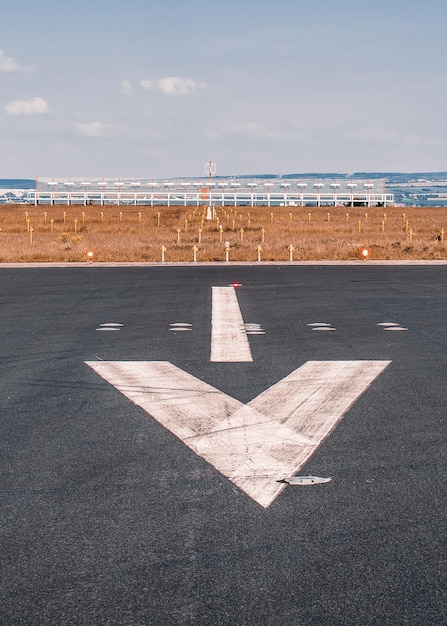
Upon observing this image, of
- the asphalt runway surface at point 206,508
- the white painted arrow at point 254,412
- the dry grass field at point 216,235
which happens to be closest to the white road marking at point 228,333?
the asphalt runway surface at point 206,508

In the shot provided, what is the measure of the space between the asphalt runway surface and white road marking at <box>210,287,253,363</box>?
0.25 metres

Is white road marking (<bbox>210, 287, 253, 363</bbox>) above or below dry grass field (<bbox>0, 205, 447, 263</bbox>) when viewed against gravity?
above

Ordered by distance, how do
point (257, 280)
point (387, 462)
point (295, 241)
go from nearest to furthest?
point (387, 462), point (257, 280), point (295, 241)

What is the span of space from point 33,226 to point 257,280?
1724 inches

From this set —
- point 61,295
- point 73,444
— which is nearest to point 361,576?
point 73,444

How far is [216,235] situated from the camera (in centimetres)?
5247

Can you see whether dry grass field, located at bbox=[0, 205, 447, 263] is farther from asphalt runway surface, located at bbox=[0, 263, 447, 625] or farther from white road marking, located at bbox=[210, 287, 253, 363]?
asphalt runway surface, located at bbox=[0, 263, 447, 625]

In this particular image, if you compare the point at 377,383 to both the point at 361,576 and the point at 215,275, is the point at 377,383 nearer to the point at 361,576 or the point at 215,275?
the point at 361,576

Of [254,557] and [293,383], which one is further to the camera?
[293,383]

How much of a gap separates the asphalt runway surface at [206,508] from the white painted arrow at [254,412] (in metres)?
0.13

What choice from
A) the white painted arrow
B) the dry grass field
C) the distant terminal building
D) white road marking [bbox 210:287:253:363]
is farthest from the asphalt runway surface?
the distant terminal building

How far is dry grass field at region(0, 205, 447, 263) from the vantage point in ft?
116

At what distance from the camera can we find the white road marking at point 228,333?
10688 millimetres

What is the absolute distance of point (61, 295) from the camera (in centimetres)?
1892
